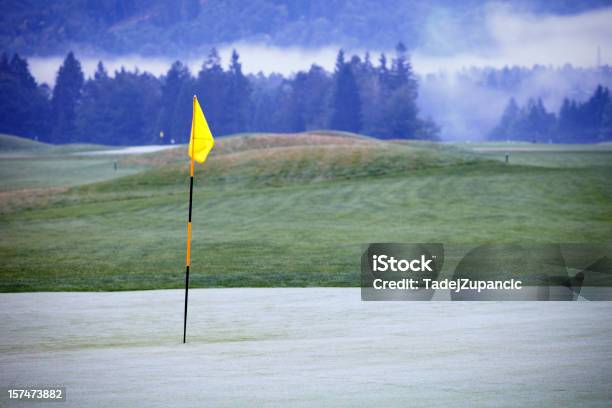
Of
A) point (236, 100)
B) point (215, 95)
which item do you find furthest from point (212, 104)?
point (236, 100)

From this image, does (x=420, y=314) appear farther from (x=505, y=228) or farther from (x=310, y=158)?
(x=310, y=158)

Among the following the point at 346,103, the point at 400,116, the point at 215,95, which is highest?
the point at 215,95

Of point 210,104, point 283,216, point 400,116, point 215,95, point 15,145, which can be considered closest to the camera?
point 283,216

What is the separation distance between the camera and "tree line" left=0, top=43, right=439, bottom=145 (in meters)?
149

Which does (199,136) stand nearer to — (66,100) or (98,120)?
(98,120)

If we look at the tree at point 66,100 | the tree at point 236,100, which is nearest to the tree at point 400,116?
the tree at point 236,100

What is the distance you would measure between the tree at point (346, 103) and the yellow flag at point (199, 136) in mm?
136919

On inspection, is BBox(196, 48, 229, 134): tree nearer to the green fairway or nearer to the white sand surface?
the green fairway

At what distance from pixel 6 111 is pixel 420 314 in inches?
6526

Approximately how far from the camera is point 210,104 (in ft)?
513

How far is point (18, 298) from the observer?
50.7 ft

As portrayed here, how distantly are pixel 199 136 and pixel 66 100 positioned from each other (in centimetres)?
16769

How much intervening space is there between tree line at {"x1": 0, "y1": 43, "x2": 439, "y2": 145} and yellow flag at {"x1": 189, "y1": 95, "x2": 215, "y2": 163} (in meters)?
131

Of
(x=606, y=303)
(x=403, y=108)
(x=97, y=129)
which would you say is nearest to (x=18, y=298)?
(x=606, y=303)
